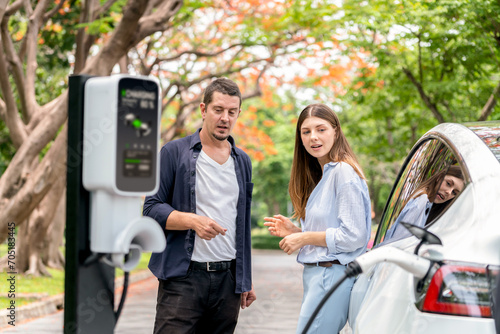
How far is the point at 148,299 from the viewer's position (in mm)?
12633

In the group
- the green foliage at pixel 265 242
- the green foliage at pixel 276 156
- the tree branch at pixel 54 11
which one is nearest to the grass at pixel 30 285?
the tree branch at pixel 54 11

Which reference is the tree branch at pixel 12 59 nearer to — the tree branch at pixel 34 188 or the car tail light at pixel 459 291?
the tree branch at pixel 34 188

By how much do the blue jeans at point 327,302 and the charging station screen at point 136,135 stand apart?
120 cm

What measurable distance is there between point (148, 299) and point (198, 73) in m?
9.84

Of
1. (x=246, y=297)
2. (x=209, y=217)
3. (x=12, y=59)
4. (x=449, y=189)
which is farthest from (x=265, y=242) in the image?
(x=449, y=189)

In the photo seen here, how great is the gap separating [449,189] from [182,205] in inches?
60.9

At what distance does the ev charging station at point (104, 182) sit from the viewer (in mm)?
2340

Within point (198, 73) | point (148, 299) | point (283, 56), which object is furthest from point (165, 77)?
point (148, 299)

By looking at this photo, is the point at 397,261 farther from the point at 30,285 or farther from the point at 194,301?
the point at 30,285

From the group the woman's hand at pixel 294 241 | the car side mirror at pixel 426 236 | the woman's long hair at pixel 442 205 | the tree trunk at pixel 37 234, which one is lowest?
the tree trunk at pixel 37 234

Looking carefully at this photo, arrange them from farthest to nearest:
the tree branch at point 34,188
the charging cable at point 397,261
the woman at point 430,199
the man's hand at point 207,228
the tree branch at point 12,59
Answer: the tree branch at point 12,59
the tree branch at point 34,188
the man's hand at point 207,228
the woman at point 430,199
the charging cable at point 397,261

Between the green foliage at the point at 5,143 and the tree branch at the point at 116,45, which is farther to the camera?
the green foliage at the point at 5,143

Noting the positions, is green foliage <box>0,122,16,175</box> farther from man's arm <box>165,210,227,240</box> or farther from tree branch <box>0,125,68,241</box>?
man's arm <box>165,210,227,240</box>

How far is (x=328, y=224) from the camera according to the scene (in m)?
3.38
